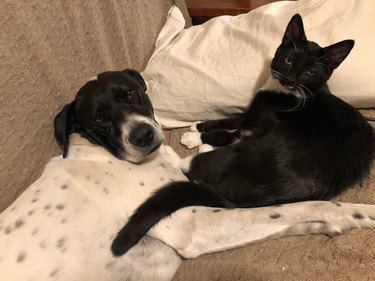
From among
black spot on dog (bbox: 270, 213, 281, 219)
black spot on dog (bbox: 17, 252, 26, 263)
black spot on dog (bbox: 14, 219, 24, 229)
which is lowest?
black spot on dog (bbox: 270, 213, 281, 219)

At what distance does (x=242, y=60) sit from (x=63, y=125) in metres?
0.90

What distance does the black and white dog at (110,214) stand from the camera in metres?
1.31

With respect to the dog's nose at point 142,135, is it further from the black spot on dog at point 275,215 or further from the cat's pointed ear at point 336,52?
the cat's pointed ear at point 336,52

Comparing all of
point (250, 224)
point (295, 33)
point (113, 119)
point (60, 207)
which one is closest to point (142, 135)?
point (113, 119)

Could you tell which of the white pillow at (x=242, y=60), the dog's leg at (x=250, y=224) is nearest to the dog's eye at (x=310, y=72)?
the white pillow at (x=242, y=60)

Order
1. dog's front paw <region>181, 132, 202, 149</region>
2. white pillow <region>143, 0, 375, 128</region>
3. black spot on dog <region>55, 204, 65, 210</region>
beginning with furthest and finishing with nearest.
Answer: dog's front paw <region>181, 132, 202, 149</region>, white pillow <region>143, 0, 375, 128</region>, black spot on dog <region>55, 204, 65, 210</region>

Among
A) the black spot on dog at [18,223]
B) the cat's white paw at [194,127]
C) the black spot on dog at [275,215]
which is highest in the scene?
the black spot on dog at [18,223]

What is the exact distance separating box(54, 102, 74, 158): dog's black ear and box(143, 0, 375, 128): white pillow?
57cm

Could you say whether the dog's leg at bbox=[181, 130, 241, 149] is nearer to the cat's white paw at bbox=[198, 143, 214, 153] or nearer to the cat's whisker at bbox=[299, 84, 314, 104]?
the cat's white paw at bbox=[198, 143, 214, 153]

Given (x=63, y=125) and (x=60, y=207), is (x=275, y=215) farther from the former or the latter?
(x=63, y=125)

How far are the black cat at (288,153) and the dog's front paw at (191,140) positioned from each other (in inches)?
7.8

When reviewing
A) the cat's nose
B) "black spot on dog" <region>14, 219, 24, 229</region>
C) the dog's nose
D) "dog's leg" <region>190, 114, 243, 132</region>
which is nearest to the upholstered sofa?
"black spot on dog" <region>14, 219, 24, 229</region>

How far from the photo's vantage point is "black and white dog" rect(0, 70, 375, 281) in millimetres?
1307

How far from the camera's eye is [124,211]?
1429 mm
